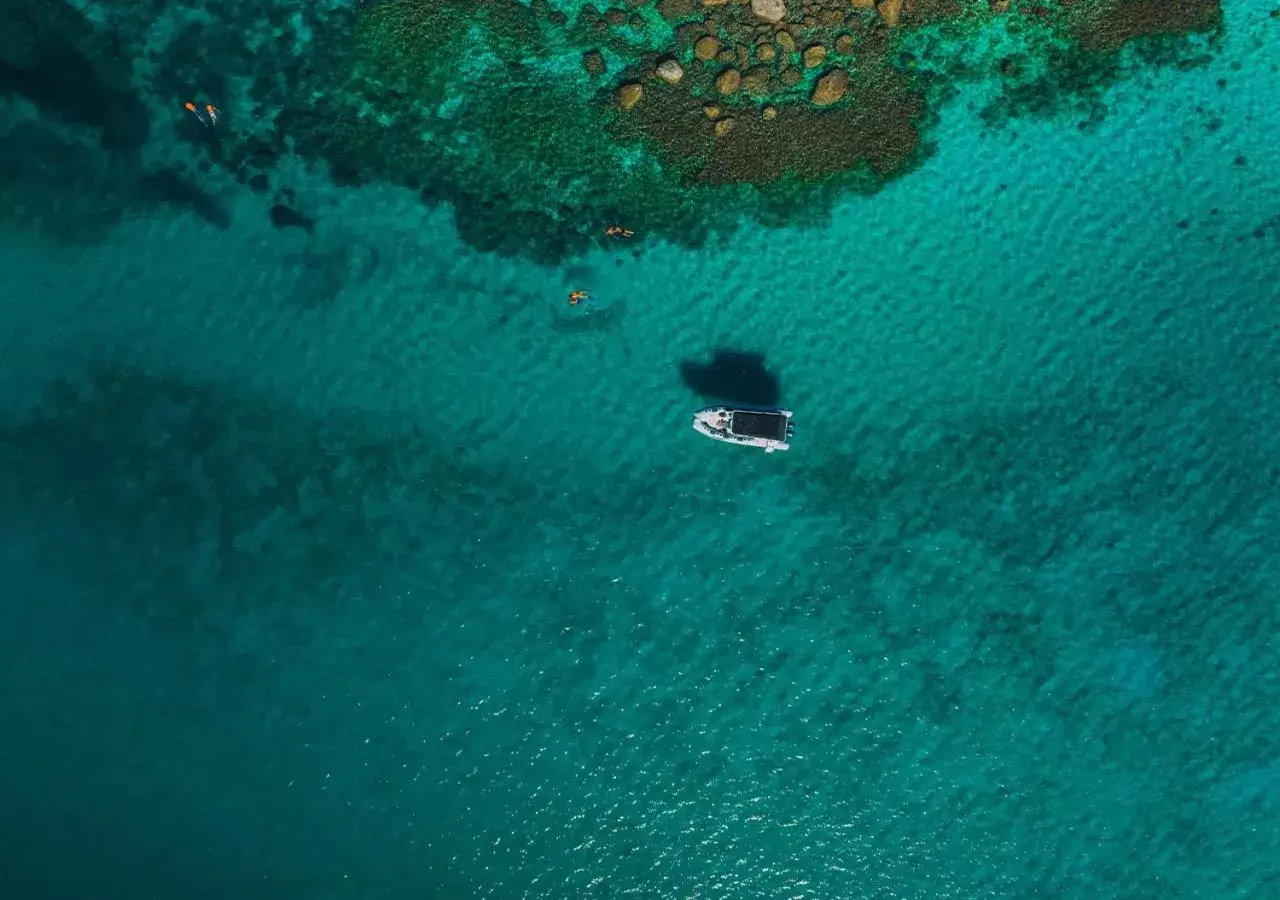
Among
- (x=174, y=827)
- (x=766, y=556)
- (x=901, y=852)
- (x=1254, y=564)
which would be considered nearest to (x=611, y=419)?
(x=766, y=556)

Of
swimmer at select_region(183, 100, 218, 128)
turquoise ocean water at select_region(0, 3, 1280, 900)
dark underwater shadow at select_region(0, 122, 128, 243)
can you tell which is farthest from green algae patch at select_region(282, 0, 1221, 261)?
dark underwater shadow at select_region(0, 122, 128, 243)

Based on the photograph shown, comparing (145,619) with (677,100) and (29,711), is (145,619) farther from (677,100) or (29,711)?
(677,100)

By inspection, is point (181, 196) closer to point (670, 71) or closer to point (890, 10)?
point (670, 71)

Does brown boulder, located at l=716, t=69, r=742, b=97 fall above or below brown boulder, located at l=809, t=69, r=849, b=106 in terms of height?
below

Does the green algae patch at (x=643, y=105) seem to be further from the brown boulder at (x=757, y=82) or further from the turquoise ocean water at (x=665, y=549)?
the turquoise ocean water at (x=665, y=549)

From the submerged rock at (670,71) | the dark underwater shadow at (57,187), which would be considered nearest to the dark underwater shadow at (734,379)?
the submerged rock at (670,71)

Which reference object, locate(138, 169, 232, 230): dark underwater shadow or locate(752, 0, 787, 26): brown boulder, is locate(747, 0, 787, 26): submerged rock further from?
locate(138, 169, 232, 230): dark underwater shadow
